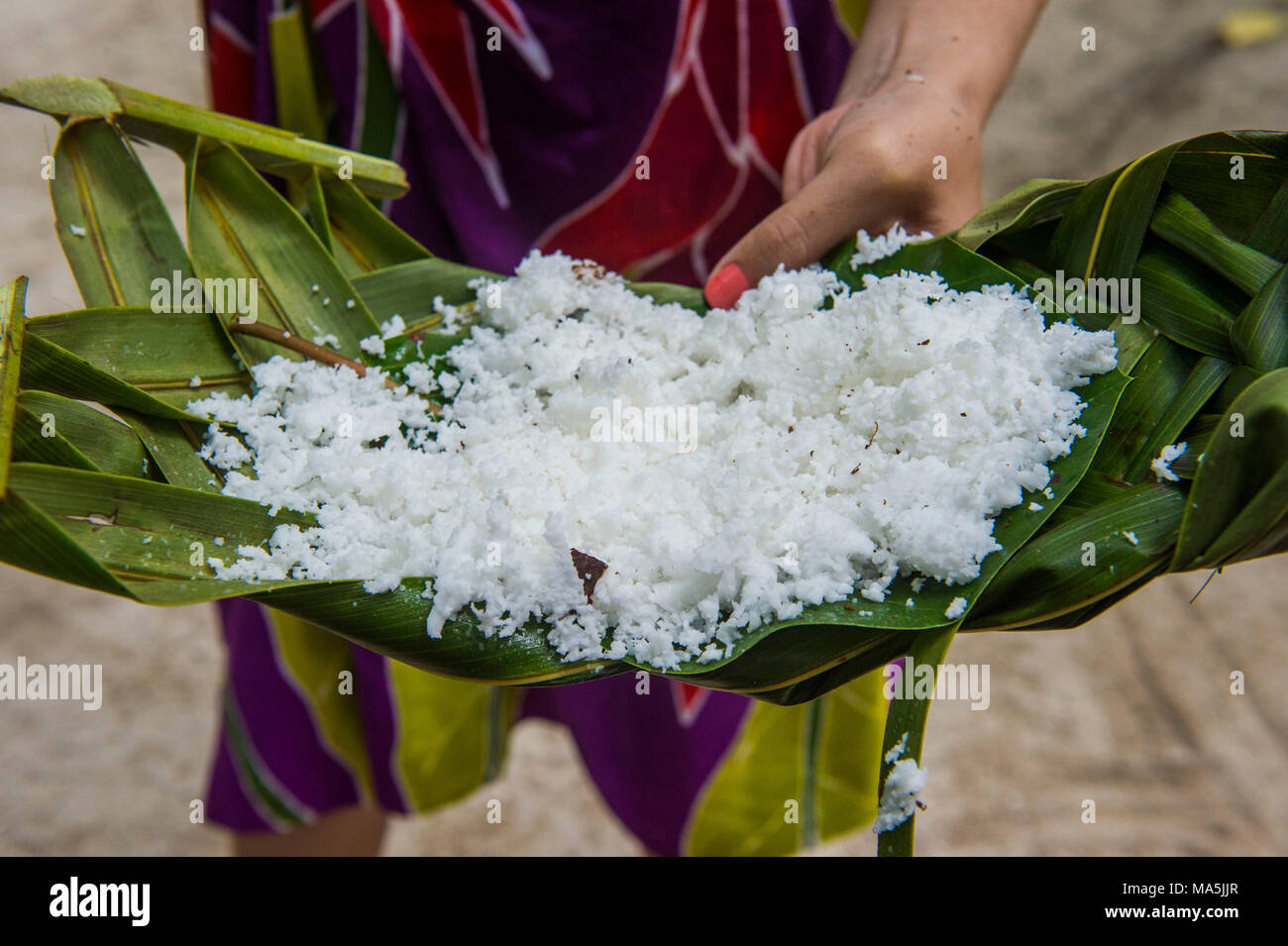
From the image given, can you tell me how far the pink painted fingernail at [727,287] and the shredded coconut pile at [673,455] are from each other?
0.08 ft

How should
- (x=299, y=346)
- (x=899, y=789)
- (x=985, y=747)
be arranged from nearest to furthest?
(x=899, y=789) < (x=299, y=346) < (x=985, y=747)

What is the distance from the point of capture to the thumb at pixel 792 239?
0.61m

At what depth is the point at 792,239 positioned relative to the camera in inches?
24.0

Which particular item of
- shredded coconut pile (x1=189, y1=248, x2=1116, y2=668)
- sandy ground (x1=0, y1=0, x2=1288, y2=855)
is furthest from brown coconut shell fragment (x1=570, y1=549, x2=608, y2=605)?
sandy ground (x1=0, y1=0, x2=1288, y2=855)

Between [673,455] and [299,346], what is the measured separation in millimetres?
246

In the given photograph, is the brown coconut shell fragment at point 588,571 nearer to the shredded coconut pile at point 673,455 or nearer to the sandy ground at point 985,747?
the shredded coconut pile at point 673,455

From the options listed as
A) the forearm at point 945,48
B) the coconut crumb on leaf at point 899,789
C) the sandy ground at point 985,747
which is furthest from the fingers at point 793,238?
the sandy ground at point 985,747

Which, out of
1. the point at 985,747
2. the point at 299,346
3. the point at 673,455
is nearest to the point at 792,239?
the point at 673,455

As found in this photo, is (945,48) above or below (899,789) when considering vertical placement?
above

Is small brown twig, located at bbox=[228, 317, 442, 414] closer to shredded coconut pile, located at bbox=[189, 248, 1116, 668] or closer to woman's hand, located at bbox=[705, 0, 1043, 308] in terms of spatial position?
shredded coconut pile, located at bbox=[189, 248, 1116, 668]

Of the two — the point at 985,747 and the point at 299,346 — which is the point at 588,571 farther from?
the point at 985,747

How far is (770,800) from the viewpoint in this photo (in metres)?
0.95

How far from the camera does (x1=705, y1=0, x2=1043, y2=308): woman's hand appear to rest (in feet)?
2.00
